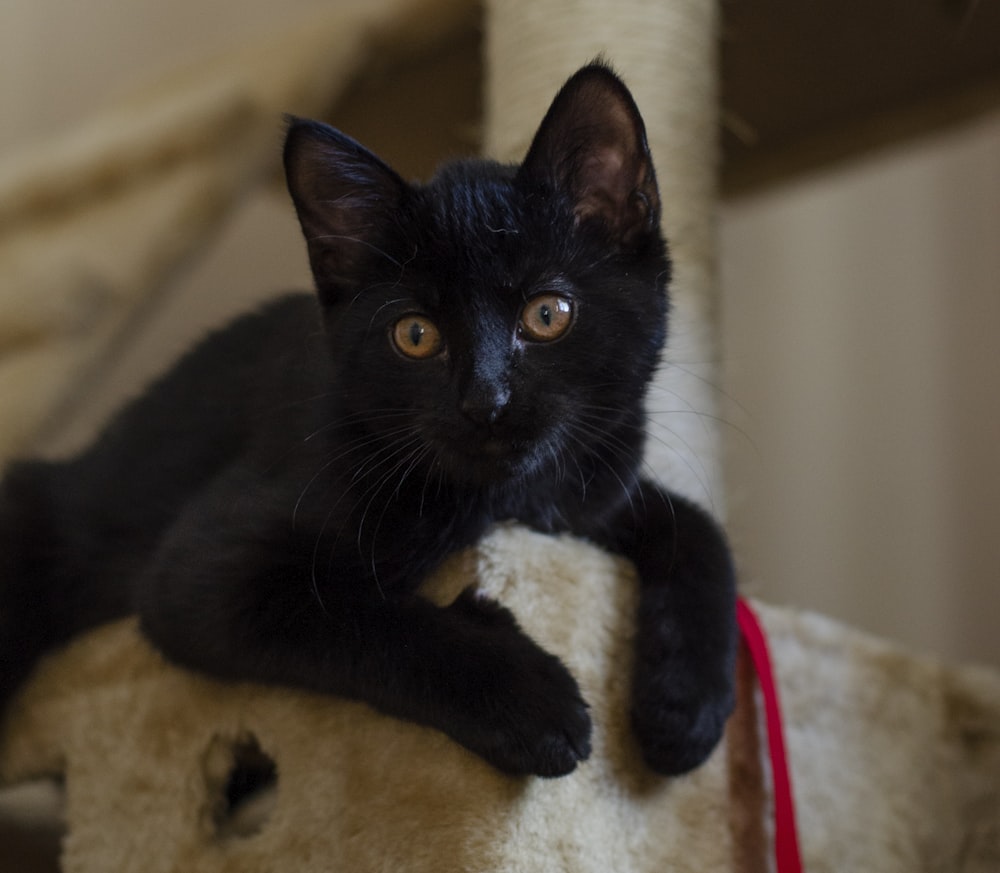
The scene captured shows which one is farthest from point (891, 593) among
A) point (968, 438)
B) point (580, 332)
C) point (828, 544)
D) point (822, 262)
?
point (580, 332)

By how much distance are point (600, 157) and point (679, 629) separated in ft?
1.31

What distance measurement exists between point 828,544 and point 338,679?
1455 mm

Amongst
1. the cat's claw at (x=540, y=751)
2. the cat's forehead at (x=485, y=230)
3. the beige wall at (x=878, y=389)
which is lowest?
the beige wall at (x=878, y=389)

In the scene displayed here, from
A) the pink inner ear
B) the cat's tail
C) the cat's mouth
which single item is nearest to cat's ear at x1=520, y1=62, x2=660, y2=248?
the pink inner ear

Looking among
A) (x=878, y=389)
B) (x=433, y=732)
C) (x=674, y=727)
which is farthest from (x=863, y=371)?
(x=433, y=732)

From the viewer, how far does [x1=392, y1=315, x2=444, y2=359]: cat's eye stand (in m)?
0.82

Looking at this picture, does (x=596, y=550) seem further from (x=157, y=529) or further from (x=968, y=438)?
(x=968, y=438)

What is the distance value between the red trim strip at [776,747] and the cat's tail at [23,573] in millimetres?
738

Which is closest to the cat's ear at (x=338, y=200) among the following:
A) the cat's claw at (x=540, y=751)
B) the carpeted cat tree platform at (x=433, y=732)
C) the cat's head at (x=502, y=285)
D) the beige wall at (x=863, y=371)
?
the cat's head at (x=502, y=285)

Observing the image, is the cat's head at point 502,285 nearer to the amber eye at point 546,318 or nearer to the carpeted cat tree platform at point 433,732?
the amber eye at point 546,318

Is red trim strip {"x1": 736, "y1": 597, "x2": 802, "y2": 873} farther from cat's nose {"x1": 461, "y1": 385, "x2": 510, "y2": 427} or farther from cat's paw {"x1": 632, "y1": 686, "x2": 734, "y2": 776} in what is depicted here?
cat's nose {"x1": 461, "y1": 385, "x2": 510, "y2": 427}

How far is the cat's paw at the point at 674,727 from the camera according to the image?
2.67ft

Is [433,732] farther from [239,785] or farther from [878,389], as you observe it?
[878,389]

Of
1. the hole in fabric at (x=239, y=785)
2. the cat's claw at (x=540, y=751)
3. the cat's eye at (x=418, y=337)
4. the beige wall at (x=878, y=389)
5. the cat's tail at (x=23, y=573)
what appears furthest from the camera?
the beige wall at (x=878, y=389)
